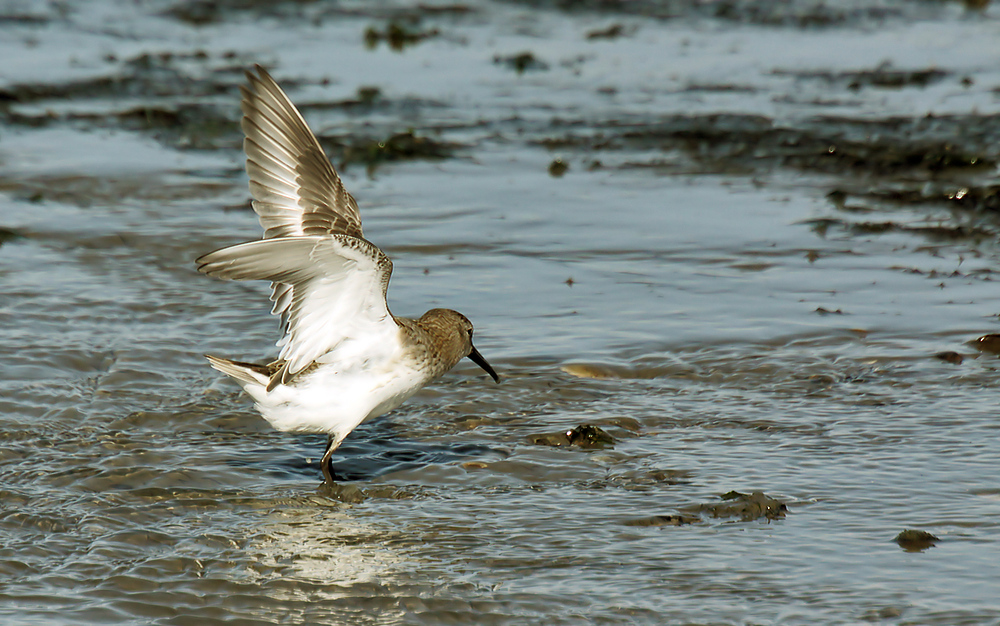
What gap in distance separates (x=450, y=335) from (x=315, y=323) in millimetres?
765

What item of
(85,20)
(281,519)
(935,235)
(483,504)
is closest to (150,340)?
(281,519)

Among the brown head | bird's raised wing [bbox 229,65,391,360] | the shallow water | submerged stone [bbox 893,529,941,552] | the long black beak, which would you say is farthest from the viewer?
the long black beak

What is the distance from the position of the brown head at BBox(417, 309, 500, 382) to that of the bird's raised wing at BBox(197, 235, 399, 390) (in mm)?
396

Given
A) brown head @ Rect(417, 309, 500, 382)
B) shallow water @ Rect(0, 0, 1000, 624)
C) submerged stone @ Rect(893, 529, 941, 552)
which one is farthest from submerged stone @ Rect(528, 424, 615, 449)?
submerged stone @ Rect(893, 529, 941, 552)

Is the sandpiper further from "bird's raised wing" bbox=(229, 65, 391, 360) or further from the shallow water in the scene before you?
the shallow water

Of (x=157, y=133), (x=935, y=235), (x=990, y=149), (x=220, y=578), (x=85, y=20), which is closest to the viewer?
(x=220, y=578)

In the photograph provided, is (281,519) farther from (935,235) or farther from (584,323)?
(935,235)

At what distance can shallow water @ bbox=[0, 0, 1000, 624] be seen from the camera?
4164 millimetres

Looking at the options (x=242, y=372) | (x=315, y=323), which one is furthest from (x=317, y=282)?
(x=242, y=372)

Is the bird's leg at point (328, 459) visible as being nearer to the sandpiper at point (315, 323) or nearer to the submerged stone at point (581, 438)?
the sandpiper at point (315, 323)

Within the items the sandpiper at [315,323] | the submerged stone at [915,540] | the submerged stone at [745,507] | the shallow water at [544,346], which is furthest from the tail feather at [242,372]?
the submerged stone at [915,540]

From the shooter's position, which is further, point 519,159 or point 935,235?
point 519,159

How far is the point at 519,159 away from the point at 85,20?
7.61 m

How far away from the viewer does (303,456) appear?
554cm
